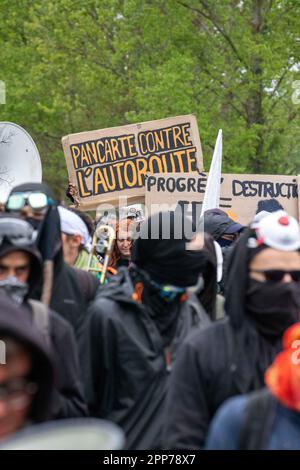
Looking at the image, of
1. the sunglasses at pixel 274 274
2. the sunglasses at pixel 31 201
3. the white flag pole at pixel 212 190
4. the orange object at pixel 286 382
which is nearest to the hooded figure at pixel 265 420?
the orange object at pixel 286 382

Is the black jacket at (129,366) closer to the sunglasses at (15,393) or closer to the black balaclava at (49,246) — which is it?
the black balaclava at (49,246)

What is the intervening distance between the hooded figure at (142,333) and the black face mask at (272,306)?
658 millimetres

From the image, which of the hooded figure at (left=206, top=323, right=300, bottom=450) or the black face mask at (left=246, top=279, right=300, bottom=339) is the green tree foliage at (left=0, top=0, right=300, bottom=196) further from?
the hooded figure at (left=206, top=323, right=300, bottom=450)

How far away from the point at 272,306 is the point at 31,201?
1652 mm

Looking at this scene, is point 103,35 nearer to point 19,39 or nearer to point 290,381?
point 19,39

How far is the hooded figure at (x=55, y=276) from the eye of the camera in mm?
4492

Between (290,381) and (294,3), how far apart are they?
13084 mm

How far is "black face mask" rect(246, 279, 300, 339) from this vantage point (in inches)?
141

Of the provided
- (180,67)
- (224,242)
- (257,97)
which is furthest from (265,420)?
(257,97)

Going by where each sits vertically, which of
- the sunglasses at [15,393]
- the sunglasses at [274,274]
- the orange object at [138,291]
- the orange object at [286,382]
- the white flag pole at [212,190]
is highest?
the white flag pole at [212,190]

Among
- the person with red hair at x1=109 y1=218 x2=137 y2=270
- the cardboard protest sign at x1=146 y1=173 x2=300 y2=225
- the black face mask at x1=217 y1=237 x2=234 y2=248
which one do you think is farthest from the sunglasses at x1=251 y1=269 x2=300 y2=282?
the cardboard protest sign at x1=146 y1=173 x2=300 y2=225

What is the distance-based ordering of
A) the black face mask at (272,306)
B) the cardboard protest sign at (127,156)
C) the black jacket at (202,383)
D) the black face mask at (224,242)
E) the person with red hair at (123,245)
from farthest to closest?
the cardboard protest sign at (127,156) < the black face mask at (224,242) < the person with red hair at (123,245) < the black face mask at (272,306) < the black jacket at (202,383)

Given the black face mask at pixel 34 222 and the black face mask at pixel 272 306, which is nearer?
the black face mask at pixel 272 306

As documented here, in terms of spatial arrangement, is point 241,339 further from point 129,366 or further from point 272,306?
point 129,366
